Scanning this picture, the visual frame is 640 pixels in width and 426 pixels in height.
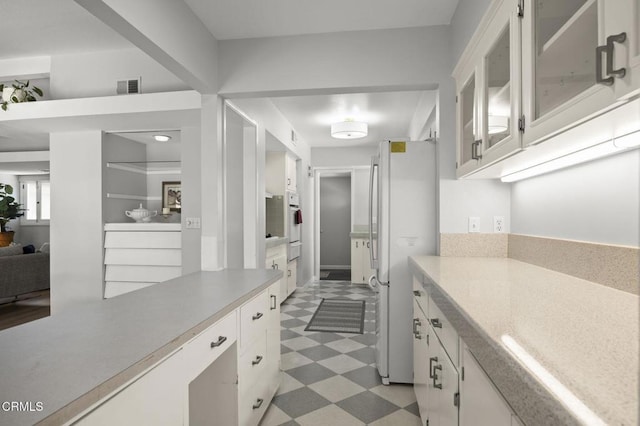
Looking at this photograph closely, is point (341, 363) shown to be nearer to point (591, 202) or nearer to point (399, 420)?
point (399, 420)

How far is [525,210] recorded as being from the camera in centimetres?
216

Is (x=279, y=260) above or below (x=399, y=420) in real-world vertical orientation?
above

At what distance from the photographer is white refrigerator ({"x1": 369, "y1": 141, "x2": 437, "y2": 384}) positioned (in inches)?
101

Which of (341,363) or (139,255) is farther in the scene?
(139,255)

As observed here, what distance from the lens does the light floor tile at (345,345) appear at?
322cm

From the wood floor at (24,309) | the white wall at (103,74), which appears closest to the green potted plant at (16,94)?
the white wall at (103,74)

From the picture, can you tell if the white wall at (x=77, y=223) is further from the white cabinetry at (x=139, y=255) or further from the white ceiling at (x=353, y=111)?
the white ceiling at (x=353, y=111)

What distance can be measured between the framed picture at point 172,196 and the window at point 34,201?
6.43m

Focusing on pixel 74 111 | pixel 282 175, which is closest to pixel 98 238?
pixel 74 111

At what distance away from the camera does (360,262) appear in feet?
20.6

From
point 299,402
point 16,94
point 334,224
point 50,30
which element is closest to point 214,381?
point 299,402

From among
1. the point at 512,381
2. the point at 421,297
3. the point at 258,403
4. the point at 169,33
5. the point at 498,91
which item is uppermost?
the point at 169,33

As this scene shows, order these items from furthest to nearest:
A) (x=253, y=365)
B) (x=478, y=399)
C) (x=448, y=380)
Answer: (x=253, y=365)
(x=448, y=380)
(x=478, y=399)

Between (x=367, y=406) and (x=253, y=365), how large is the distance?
87cm
